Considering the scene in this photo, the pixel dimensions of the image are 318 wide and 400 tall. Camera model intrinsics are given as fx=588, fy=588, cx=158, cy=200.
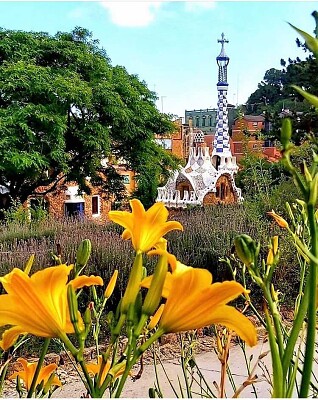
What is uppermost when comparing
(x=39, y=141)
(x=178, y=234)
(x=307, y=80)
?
(x=307, y=80)

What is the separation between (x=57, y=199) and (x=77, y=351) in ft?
39.3

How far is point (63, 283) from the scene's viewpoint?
0.89 ft

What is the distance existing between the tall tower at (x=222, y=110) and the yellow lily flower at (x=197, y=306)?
12.1m

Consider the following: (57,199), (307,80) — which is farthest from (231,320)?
(57,199)

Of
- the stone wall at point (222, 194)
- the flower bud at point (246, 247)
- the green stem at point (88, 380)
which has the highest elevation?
the stone wall at point (222, 194)

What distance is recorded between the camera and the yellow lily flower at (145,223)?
32 cm

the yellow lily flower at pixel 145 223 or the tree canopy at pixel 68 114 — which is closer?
the yellow lily flower at pixel 145 223

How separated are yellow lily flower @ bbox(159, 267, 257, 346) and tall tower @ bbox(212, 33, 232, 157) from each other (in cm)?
1212

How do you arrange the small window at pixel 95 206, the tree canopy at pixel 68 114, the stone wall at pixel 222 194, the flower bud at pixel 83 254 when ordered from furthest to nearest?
the small window at pixel 95 206 → the stone wall at pixel 222 194 → the tree canopy at pixel 68 114 → the flower bud at pixel 83 254

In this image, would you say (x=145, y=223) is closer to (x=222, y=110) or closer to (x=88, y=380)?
(x=88, y=380)

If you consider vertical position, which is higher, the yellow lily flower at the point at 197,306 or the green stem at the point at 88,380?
the yellow lily flower at the point at 197,306

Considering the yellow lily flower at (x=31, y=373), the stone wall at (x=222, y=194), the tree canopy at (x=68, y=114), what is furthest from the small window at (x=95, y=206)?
the yellow lily flower at (x=31, y=373)

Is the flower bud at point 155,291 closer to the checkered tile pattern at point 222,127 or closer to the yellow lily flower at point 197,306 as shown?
the yellow lily flower at point 197,306

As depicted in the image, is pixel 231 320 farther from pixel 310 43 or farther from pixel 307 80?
pixel 307 80
